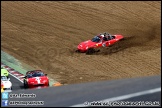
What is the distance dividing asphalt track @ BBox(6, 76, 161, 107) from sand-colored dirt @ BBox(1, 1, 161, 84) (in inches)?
573

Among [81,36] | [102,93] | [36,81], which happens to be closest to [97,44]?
[81,36]

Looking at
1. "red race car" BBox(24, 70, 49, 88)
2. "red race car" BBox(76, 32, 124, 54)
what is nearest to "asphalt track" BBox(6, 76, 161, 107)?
"red race car" BBox(24, 70, 49, 88)

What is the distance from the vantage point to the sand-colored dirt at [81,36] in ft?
86.0

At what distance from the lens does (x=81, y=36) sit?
36.1 metres

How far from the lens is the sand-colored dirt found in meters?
26.2

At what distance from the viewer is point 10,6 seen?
45.8 metres

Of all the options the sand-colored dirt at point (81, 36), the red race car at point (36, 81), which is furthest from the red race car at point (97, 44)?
the red race car at point (36, 81)

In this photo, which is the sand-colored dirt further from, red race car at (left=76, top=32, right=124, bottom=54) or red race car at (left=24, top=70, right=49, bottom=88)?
red race car at (left=24, top=70, right=49, bottom=88)

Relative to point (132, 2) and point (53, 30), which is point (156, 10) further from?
point (53, 30)

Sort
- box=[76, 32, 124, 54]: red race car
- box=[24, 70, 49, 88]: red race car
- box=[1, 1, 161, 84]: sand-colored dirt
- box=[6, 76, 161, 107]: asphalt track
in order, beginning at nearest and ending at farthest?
1. box=[6, 76, 161, 107]: asphalt track
2. box=[24, 70, 49, 88]: red race car
3. box=[1, 1, 161, 84]: sand-colored dirt
4. box=[76, 32, 124, 54]: red race car

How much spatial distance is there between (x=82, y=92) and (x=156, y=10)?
3522cm

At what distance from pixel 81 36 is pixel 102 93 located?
27.2 metres

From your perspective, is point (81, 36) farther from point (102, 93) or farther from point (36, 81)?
point (102, 93)

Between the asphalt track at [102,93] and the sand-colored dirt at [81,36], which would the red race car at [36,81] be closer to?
the sand-colored dirt at [81,36]
